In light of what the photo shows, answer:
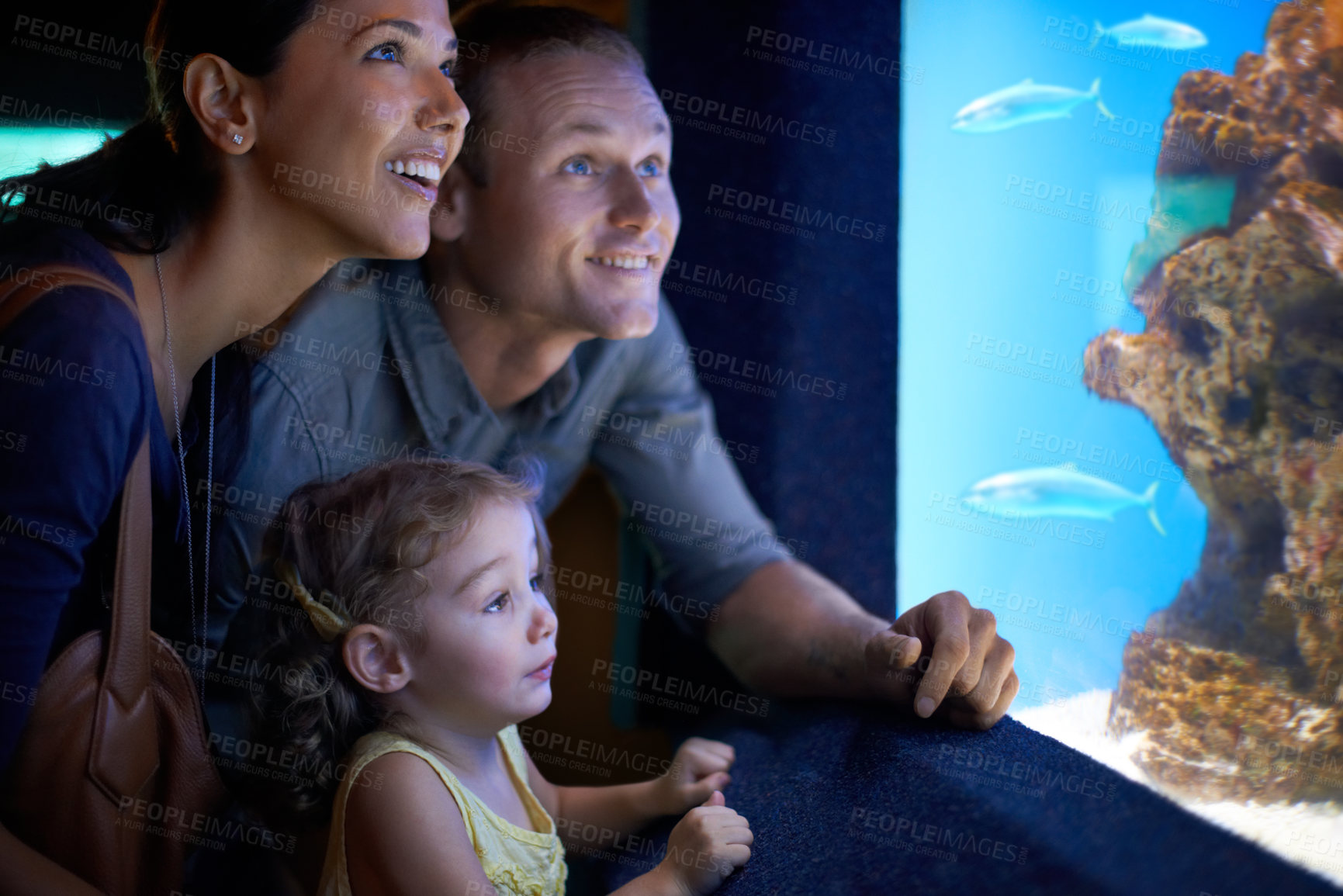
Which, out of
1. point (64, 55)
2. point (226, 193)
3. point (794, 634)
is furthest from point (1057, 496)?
point (64, 55)

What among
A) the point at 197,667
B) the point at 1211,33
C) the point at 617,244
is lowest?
the point at 197,667

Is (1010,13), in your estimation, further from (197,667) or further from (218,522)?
(197,667)

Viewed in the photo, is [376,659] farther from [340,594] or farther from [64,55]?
[64,55]

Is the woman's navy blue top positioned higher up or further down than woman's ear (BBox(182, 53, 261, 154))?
further down

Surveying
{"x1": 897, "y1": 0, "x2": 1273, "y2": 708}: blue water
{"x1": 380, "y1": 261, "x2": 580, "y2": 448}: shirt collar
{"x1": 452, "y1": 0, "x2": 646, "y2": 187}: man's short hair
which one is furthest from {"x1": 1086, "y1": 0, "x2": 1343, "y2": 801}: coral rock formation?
{"x1": 380, "y1": 261, "x2": 580, "y2": 448}: shirt collar

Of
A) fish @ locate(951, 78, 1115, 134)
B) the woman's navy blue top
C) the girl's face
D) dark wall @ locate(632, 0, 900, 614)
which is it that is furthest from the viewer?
dark wall @ locate(632, 0, 900, 614)

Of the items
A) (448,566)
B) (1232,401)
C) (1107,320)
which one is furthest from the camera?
(1107,320)

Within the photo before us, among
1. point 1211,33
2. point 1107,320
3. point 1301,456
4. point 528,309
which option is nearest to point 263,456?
point 528,309

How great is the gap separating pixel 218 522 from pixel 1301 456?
1.25m

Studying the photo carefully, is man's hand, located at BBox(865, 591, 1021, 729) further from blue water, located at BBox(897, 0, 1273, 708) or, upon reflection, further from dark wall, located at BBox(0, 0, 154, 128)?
dark wall, located at BBox(0, 0, 154, 128)

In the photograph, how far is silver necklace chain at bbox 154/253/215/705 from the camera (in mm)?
1056

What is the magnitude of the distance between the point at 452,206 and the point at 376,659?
0.62 m

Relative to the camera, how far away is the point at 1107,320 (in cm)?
134

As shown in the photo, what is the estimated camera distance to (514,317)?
130 cm
